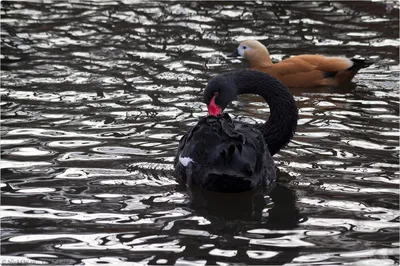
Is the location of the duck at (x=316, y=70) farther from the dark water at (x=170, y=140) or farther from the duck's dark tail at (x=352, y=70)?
the dark water at (x=170, y=140)

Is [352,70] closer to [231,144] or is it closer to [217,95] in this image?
[217,95]

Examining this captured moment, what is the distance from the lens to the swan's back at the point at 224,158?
5.66m

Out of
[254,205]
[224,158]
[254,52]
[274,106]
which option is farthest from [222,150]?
[254,52]

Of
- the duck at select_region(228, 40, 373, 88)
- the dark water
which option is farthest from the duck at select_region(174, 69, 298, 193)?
the duck at select_region(228, 40, 373, 88)

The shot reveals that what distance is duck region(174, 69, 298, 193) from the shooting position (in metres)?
5.68

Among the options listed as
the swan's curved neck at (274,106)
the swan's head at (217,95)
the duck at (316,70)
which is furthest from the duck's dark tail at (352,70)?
the swan's head at (217,95)

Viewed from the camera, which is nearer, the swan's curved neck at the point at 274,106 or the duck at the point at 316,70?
the swan's curved neck at the point at 274,106

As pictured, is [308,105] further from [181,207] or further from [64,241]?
[64,241]

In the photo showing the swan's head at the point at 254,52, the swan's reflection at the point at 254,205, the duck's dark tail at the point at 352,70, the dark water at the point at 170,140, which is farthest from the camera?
the swan's head at the point at 254,52

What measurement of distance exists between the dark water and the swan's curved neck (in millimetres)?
229

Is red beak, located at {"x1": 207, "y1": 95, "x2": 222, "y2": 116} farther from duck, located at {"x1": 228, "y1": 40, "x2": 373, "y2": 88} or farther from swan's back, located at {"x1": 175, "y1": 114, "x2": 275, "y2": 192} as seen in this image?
duck, located at {"x1": 228, "y1": 40, "x2": 373, "y2": 88}

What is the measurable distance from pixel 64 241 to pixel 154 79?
14.8ft

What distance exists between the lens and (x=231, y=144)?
5.66 meters

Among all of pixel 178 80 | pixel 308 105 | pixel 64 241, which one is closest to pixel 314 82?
pixel 308 105
